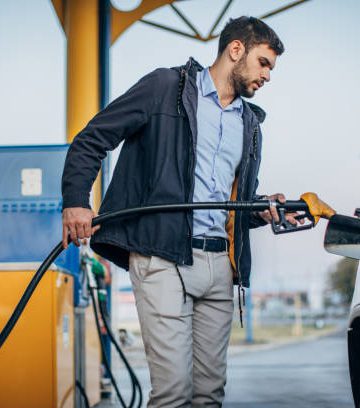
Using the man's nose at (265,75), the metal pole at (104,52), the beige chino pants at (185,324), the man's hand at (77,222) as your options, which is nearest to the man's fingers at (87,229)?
the man's hand at (77,222)

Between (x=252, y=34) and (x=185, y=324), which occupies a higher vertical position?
(x=252, y=34)

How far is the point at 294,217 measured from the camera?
130 inches

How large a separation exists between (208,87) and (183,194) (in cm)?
47

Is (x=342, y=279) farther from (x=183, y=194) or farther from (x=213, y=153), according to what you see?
(x=183, y=194)

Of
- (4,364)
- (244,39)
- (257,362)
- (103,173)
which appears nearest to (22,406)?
(4,364)

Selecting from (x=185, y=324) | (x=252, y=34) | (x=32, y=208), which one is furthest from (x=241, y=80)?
(x=32, y=208)

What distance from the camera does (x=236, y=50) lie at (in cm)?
338

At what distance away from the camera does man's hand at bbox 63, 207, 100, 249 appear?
3.07 meters

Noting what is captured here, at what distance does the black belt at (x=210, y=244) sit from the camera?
3.21m

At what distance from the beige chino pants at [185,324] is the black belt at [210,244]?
0.02 metres

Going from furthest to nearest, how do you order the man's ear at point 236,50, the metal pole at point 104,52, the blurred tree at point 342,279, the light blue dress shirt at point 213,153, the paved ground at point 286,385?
the blurred tree at point 342,279 → the metal pole at point 104,52 → the paved ground at point 286,385 → the man's ear at point 236,50 → the light blue dress shirt at point 213,153

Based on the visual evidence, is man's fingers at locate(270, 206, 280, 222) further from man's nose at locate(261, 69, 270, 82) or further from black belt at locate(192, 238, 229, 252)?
man's nose at locate(261, 69, 270, 82)

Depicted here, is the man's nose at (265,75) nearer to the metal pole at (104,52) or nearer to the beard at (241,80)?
the beard at (241,80)

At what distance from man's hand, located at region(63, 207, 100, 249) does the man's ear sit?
88 cm
